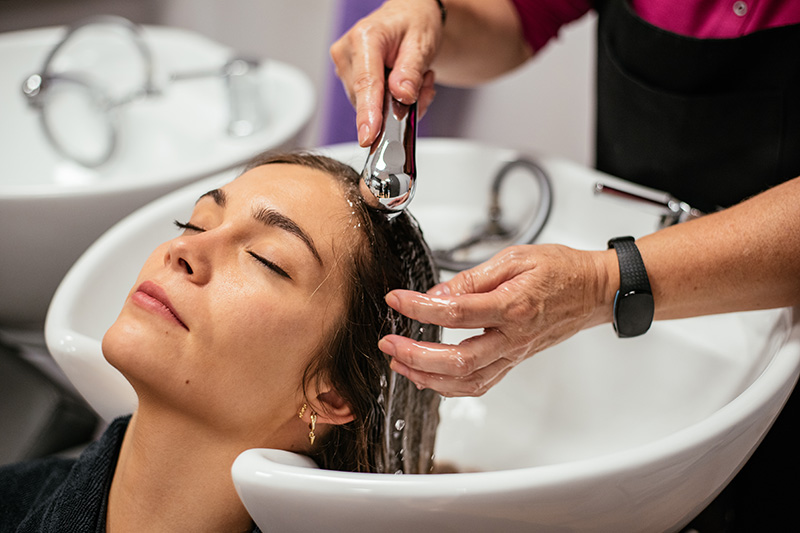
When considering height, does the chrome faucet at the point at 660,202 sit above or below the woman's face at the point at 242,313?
above

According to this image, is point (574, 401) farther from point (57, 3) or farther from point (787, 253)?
point (57, 3)

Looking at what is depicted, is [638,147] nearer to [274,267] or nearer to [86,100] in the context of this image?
[274,267]

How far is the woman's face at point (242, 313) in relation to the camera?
77cm

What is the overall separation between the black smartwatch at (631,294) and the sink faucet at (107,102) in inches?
40.5

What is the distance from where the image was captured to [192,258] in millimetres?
795

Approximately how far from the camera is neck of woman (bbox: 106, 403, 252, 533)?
2.68ft

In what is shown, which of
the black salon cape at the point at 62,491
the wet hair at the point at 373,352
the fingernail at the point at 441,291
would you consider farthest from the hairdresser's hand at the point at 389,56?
the black salon cape at the point at 62,491

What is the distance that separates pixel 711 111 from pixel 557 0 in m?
0.34

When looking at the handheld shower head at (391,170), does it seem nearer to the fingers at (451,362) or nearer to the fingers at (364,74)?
the fingers at (364,74)

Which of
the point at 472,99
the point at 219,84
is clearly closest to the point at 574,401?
the point at 472,99

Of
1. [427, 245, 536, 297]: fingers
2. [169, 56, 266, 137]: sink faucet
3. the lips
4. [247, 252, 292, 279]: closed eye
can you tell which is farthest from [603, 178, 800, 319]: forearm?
[169, 56, 266, 137]: sink faucet

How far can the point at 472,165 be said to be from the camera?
1.31 m

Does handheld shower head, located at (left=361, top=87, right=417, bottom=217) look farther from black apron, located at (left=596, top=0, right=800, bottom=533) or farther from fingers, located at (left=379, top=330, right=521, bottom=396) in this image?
black apron, located at (left=596, top=0, right=800, bottom=533)

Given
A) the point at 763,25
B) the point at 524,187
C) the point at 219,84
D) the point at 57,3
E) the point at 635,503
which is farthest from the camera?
the point at 57,3
